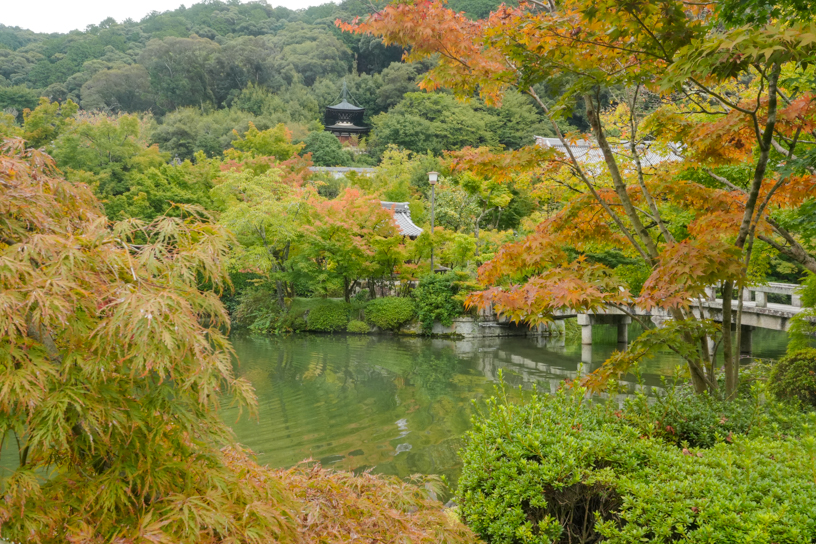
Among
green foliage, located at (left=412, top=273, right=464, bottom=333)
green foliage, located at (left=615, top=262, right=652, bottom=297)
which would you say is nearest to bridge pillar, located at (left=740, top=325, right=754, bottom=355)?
green foliage, located at (left=615, top=262, right=652, bottom=297)

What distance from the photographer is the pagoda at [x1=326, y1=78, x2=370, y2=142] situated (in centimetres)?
3719

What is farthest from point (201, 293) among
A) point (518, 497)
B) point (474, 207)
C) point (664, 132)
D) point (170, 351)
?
point (474, 207)

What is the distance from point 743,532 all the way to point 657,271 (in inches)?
62.5

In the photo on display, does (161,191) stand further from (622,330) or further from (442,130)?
(442,130)

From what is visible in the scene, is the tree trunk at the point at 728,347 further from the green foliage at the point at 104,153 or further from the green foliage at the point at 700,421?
the green foliage at the point at 104,153

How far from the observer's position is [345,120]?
38000mm

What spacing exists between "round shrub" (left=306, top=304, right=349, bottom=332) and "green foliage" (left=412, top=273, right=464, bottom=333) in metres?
2.44

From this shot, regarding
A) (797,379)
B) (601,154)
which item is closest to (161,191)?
(601,154)

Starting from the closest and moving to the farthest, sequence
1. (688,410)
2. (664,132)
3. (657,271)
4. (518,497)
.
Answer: (518,497), (688,410), (657,271), (664,132)

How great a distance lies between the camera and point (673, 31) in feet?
10.3

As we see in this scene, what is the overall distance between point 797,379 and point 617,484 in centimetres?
281

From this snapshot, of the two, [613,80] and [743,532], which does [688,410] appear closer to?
[743,532]

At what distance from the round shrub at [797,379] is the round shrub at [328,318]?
12.5 meters

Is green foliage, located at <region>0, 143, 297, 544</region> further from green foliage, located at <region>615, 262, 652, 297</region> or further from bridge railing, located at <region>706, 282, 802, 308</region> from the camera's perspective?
green foliage, located at <region>615, 262, 652, 297</region>
